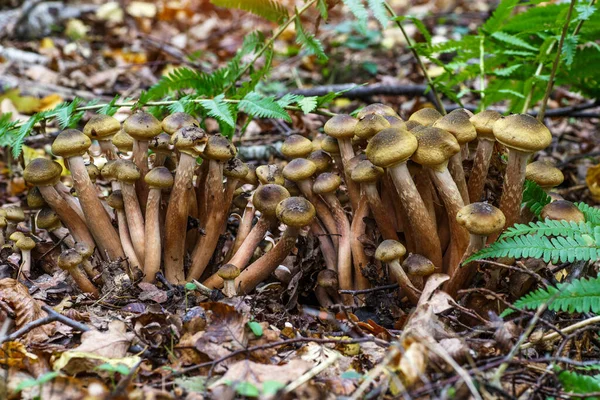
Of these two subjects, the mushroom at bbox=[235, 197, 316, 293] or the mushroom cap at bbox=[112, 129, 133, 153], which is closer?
the mushroom at bbox=[235, 197, 316, 293]

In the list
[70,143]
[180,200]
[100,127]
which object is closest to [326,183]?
[180,200]

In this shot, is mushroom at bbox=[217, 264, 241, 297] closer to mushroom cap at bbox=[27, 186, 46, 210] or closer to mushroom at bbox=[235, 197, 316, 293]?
mushroom at bbox=[235, 197, 316, 293]

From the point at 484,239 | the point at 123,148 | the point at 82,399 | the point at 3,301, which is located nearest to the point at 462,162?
the point at 484,239

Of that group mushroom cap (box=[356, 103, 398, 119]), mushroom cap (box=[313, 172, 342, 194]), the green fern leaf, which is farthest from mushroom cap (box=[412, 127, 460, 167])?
the green fern leaf

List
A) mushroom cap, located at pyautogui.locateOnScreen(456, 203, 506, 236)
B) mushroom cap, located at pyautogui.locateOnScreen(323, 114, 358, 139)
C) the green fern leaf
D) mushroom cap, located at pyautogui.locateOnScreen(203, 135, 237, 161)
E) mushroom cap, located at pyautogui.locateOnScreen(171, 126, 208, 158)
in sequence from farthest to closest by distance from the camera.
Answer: the green fern leaf, mushroom cap, located at pyautogui.locateOnScreen(323, 114, 358, 139), mushroom cap, located at pyautogui.locateOnScreen(203, 135, 237, 161), mushroom cap, located at pyautogui.locateOnScreen(171, 126, 208, 158), mushroom cap, located at pyautogui.locateOnScreen(456, 203, 506, 236)

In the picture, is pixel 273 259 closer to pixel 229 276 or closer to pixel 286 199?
pixel 229 276

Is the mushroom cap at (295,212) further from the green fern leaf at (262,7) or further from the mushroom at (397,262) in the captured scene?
the green fern leaf at (262,7)

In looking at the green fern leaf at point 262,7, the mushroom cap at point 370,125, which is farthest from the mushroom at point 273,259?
the green fern leaf at point 262,7
